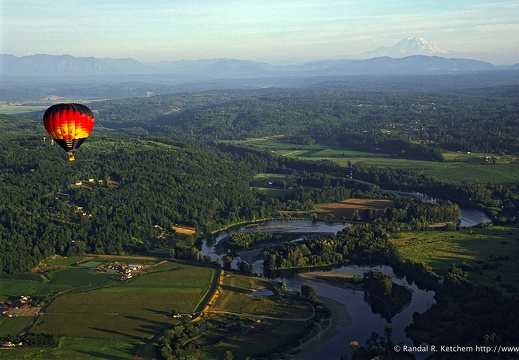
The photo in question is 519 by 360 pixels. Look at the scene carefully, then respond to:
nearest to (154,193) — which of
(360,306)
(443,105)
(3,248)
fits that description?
(3,248)

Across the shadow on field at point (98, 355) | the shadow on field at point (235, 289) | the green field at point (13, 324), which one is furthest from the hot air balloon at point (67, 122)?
the shadow on field at point (235, 289)

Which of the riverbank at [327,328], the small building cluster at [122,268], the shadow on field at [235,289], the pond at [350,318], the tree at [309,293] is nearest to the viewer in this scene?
the riverbank at [327,328]

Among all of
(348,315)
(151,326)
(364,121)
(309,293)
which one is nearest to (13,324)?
(151,326)

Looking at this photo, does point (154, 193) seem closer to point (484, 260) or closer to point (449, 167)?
point (484, 260)

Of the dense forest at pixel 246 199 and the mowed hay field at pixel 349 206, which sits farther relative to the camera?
the mowed hay field at pixel 349 206

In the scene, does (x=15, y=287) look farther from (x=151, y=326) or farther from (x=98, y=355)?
(x=98, y=355)

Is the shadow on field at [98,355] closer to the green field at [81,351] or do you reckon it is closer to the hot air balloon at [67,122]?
the green field at [81,351]

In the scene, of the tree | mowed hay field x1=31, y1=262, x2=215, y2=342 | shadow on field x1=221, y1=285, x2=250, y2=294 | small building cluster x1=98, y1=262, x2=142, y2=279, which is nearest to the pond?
the tree
